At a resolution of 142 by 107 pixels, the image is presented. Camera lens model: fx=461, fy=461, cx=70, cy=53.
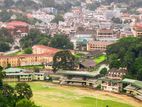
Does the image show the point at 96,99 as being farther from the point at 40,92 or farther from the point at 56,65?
the point at 56,65

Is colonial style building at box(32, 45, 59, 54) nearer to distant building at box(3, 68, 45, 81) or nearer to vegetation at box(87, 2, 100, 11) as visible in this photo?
distant building at box(3, 68, 45, 81)

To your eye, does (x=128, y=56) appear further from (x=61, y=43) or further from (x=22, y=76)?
(x=61, y=43)

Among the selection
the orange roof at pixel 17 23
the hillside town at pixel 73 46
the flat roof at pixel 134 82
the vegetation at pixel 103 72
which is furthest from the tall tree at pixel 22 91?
the orange roof at pixel 17 23

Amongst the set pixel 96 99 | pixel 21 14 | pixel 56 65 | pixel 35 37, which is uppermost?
pixel 21 14

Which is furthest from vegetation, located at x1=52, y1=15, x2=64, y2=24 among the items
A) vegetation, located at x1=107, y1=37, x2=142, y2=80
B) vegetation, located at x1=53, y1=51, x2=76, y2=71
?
vegetation, located at x1=53, y1=51, x2=76, y2=71

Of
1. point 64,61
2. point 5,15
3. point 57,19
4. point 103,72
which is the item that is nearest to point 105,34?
point 57,19

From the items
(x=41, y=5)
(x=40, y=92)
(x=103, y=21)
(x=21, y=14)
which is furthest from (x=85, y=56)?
(x=41, y=5)
